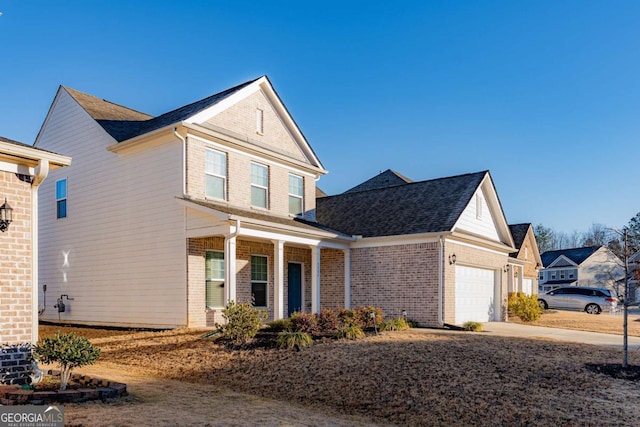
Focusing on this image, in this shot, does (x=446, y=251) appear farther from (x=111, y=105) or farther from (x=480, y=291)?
(x=111, y=105)

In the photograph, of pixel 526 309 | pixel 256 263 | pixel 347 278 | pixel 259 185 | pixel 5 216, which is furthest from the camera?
pixel 526 309

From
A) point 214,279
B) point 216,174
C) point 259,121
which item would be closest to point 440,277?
point 214,279

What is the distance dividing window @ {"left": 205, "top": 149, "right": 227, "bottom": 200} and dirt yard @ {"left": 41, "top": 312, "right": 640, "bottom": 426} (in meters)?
4.85

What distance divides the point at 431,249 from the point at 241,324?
306 inches

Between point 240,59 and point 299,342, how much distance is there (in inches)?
479

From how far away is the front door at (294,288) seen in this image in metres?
18.0

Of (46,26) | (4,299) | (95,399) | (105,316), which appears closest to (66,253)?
(105,316)

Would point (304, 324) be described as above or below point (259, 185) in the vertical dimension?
below

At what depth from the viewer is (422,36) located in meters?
17.1

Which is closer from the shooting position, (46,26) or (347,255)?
(46,26)

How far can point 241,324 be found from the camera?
11.2m

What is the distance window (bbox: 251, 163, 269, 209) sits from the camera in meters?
16.8

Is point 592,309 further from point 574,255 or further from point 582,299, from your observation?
point 574,255

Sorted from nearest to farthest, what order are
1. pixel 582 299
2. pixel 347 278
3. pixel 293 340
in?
pixel 293 340
pixel 347 278
pixel 582 299
